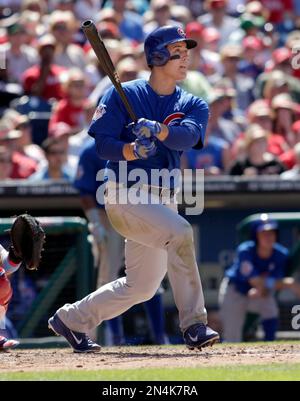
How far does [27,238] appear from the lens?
284 inches

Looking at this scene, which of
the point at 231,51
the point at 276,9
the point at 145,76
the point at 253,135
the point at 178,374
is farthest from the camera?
the point at 276,9

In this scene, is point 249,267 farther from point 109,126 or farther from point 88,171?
point 109,126

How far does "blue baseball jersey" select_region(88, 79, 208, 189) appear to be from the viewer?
6910mm

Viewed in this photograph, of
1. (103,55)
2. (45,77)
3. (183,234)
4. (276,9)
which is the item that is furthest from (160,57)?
(276,9)

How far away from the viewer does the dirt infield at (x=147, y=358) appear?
21.7 feet

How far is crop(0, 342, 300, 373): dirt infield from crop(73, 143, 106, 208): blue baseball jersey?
2248mm

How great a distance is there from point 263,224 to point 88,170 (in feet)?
5.29

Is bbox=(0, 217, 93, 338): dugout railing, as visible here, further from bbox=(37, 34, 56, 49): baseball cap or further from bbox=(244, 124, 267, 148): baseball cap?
bbox=(37, 34, 56, 49): baseball cap

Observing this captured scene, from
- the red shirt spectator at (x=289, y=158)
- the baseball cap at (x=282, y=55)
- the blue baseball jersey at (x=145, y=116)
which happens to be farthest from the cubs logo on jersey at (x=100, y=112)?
the baseball cap at (x=282, y=55)

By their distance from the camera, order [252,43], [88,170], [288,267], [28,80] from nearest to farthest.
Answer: [88,170] < [288,267] < [28,80] < [252,43]

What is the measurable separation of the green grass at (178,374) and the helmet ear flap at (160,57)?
180 cm

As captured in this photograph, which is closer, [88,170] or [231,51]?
[88,170]
